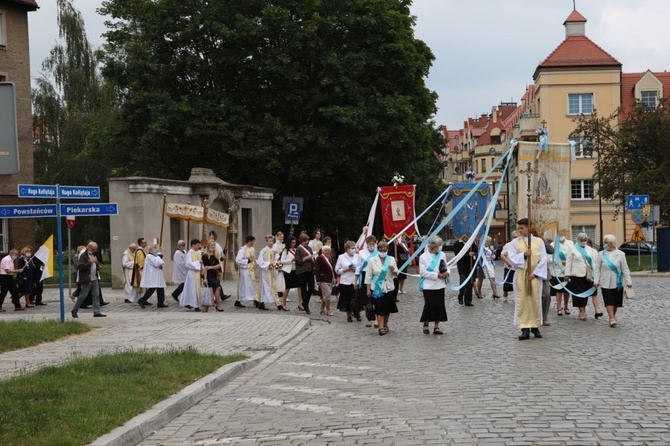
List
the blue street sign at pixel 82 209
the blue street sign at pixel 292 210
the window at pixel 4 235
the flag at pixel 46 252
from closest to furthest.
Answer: the blue street sign at pixel 82 209
the flag at pixel 46 252
the blue street sign at pixel 292 210
the window at pixel 4 235

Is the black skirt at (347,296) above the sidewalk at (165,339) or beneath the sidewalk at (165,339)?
above

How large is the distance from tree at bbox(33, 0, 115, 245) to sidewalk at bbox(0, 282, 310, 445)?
27.0 m

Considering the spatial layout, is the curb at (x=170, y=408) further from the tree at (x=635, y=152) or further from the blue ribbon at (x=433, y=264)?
the tree at (x=635, y=152)

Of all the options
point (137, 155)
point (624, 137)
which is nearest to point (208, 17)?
point (137, 155)

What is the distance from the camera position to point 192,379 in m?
11.7

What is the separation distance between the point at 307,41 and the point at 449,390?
32.0m

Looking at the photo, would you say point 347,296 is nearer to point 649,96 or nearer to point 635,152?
point 635,152

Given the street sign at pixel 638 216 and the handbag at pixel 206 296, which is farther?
the street sign at pixel 638 216

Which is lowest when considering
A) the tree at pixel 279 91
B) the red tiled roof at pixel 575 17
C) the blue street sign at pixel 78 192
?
the blue street sign at pixel 78 192

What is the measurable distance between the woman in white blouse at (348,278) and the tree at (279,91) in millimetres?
19233

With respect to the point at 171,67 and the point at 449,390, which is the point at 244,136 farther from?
the point at 449,390

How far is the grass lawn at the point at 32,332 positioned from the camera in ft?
52.9

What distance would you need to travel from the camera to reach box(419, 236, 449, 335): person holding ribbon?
17.9 meters

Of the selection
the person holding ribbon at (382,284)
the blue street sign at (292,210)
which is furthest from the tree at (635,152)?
the person holding ribbon at (382,284)
